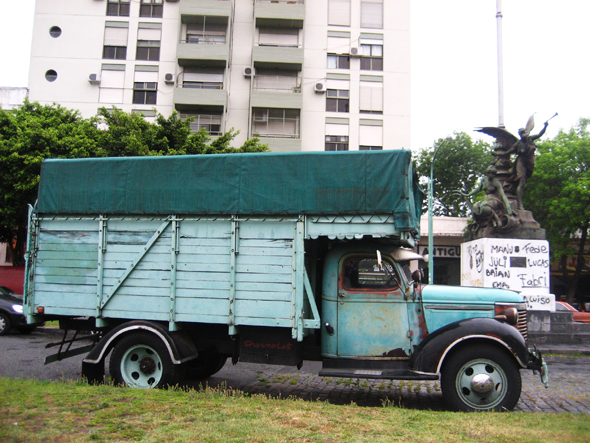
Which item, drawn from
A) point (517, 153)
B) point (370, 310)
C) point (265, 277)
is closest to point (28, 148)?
point (265, 277)

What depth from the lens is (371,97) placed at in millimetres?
32531

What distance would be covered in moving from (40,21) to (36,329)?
2458 centimetres

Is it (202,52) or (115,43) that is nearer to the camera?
(202,52)

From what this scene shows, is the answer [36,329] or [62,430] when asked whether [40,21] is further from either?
[62,430]

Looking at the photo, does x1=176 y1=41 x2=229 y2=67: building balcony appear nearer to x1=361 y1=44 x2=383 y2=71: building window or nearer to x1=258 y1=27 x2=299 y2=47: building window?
x1=258 y1=27 x2=299 y2=47: building window

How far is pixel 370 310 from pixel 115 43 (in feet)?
102

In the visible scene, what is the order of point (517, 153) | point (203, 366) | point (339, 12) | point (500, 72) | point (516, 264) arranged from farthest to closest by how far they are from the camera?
1. point (339, 12)
2. point (500, 72)
3. point (517, 153)
4. point (516, 264)
5. point (203, 366)

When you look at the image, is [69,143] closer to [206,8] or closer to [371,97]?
[206,8]

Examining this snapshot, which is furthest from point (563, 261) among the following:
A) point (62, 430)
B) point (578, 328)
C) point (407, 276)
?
point (62, 430)

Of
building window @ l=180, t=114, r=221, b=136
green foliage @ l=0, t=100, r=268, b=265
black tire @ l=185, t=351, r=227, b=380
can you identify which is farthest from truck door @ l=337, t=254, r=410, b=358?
building window @ l=180, t=114, r=221, b=136

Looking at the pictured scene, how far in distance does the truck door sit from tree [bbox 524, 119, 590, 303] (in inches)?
1138

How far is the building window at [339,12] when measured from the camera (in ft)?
108

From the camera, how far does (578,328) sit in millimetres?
13438

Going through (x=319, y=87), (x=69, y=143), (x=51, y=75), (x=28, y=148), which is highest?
(x=51, y=75)
